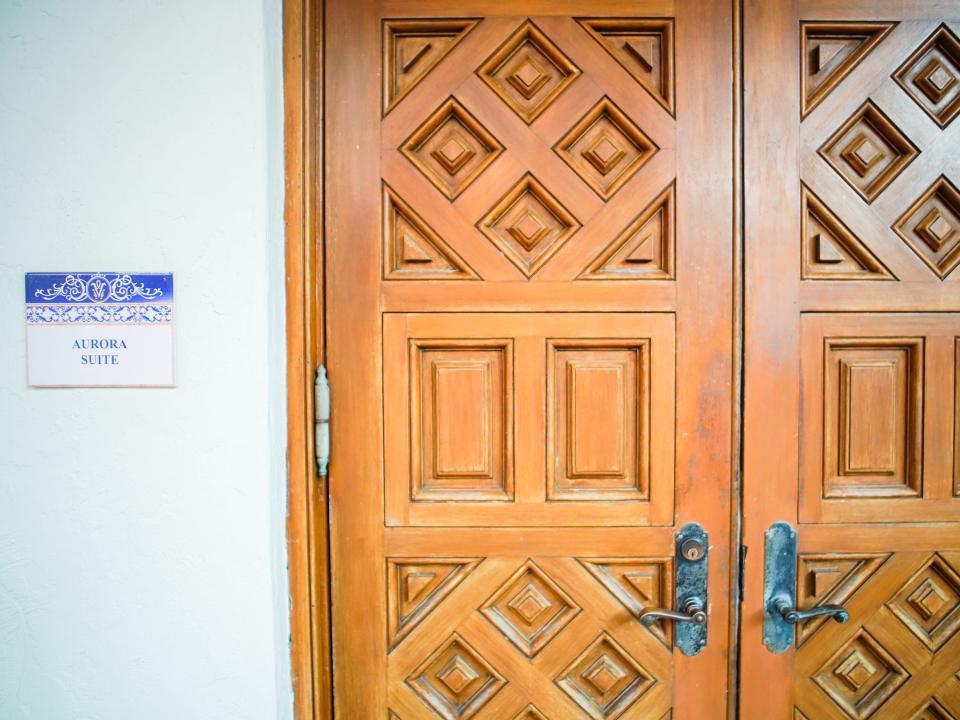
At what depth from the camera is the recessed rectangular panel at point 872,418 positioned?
123cm

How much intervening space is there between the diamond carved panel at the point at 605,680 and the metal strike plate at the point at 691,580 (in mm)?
125

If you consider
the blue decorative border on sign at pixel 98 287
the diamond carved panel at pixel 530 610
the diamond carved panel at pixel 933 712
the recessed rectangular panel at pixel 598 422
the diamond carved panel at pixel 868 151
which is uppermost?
the diamond carved panel at pixel 868 151

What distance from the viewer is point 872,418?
4.07ft

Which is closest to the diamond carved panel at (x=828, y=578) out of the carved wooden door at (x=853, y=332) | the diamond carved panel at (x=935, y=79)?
the carved wooden door at (x=853, y=332)

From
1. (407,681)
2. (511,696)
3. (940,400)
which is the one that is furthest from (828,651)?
(407,681)

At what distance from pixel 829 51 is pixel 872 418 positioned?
0.88 meters

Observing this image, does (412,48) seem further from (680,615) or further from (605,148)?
(680,615)

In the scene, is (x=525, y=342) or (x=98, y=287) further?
(x=525, y=342)

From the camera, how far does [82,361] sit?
1.07 metres

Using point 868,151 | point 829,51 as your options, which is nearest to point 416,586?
point 868,151

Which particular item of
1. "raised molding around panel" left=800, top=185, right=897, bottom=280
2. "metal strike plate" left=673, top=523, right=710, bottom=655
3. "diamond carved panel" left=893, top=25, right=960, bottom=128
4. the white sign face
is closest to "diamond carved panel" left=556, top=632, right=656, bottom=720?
"metal strike plate" left=673, top=523, right=710, bottom=655

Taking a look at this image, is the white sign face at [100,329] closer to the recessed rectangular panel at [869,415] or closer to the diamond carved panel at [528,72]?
the diamond carved panel at [528,72]

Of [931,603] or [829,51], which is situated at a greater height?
[829,51]

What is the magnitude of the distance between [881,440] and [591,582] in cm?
78
